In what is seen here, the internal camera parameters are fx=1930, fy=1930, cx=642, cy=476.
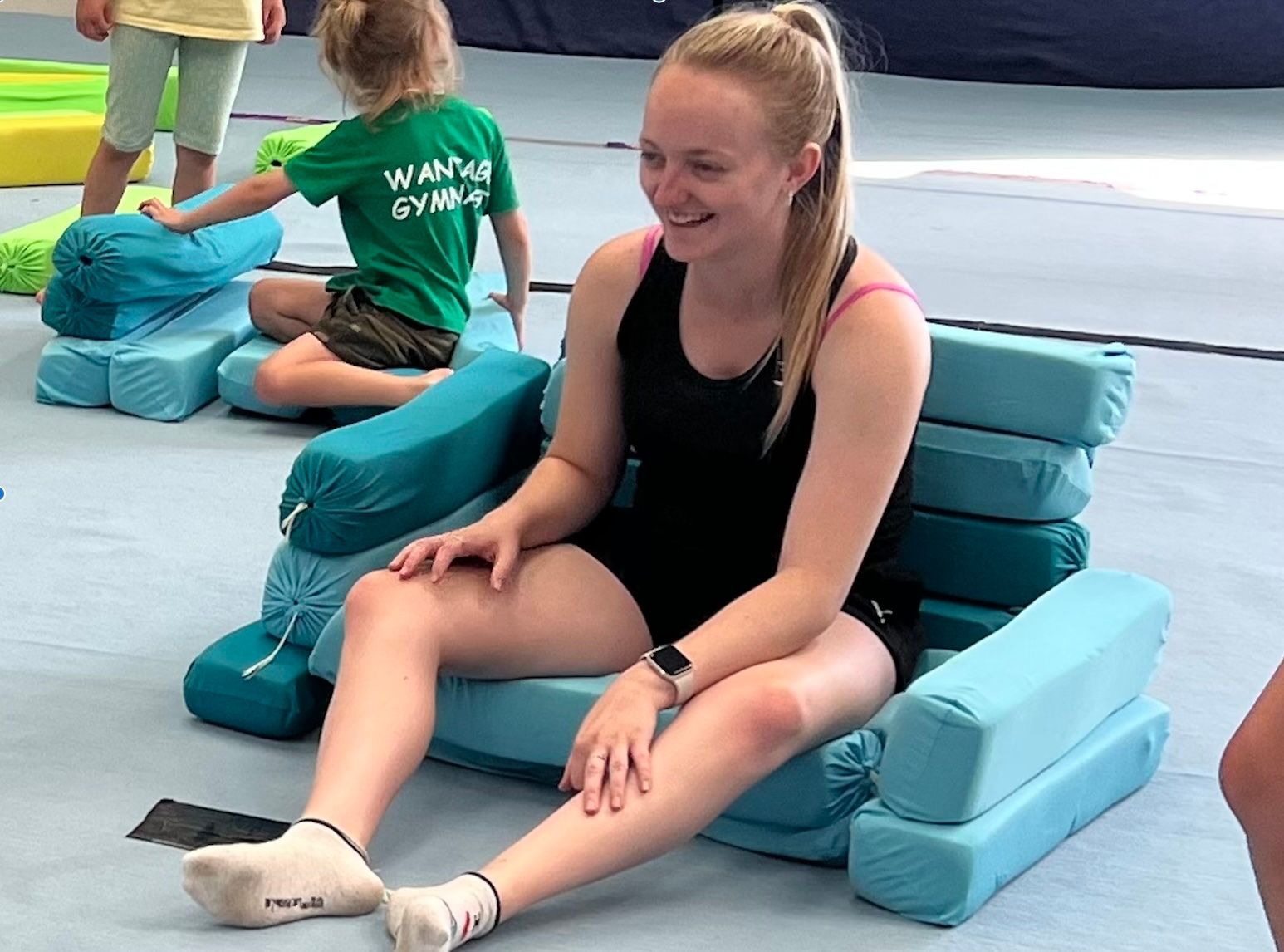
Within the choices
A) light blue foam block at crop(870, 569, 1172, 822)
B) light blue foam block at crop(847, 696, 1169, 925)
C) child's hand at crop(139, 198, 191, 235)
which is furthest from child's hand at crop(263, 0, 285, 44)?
light blue foam block at crop(847, 696, 1169, 925)

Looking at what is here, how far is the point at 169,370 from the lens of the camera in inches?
140

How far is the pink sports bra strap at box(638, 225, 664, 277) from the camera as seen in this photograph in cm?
231

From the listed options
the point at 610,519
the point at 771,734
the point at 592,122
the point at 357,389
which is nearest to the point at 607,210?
the point at 592,122

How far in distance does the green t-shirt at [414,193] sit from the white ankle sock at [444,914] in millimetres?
1700

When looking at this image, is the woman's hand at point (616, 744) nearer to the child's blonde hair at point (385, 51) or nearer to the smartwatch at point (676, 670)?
the smartwatch at point (676, 670)

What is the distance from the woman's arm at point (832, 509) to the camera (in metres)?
2.08

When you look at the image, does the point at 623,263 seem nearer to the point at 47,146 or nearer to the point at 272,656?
the point at 272,656

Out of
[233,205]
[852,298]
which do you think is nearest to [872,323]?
[852,298]

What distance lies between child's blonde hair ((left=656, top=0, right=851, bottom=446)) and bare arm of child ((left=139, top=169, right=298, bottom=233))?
1423 millimetres

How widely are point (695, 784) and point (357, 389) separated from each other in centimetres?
157

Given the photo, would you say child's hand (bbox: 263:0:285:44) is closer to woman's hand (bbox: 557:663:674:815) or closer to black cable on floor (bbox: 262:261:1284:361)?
black cable on floor (bbox: 262:261:1284:361)

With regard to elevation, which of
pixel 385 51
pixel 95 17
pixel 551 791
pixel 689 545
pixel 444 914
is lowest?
pixel 551 791

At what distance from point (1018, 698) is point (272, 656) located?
94 cm

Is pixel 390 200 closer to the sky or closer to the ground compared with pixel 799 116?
closer to the ground
